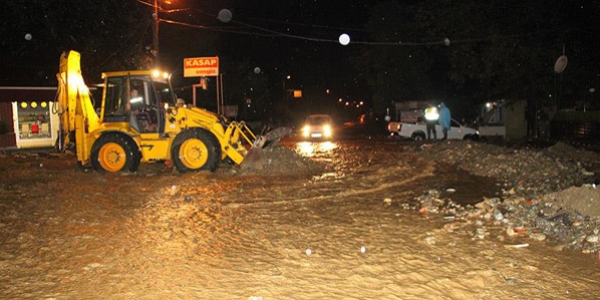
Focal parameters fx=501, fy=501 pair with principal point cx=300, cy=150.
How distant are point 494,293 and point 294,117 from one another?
62122mm

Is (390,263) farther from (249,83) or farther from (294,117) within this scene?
(294,117)

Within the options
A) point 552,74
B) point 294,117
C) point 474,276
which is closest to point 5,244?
point 474,276

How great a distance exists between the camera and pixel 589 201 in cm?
788

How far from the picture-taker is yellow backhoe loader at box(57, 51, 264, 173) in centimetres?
1397

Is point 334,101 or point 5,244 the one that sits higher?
point 334,101

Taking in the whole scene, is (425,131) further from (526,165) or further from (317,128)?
(526,165)

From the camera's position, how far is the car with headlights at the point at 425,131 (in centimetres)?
2611

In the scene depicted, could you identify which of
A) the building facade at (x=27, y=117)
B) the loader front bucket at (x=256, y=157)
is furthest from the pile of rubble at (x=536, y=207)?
the building facade at (x=27, y=117)

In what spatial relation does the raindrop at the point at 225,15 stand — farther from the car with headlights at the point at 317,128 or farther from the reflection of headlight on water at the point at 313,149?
the reflection of headlight on water at the point at 313,149

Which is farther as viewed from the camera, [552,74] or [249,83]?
[249,83]

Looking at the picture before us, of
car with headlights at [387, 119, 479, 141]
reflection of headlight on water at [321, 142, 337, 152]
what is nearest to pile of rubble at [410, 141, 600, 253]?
reflection of headlight on water at [321, 142, 337, 152]

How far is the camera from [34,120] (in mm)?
25297

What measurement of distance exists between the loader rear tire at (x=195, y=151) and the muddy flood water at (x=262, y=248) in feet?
7.12

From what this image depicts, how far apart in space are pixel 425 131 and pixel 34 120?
20161 mm
